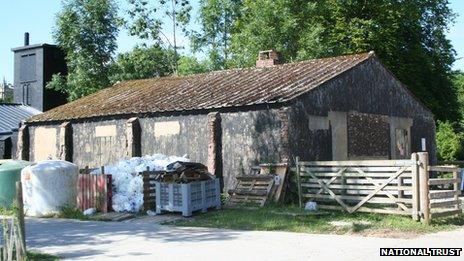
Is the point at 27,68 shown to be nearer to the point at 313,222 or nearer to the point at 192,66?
the point at 192,66

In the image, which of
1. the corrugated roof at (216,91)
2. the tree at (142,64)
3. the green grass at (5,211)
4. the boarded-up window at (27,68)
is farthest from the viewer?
the tree at (142,64)

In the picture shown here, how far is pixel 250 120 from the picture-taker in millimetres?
19688

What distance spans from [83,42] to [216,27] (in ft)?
47.0

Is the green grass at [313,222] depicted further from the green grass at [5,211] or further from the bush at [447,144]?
the bush at [447,144]

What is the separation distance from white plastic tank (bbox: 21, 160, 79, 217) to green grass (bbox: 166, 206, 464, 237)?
4.22m

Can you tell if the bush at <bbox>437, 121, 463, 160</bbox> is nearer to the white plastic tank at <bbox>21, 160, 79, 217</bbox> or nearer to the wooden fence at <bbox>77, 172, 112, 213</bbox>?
the wooden fence at <bbox>77, 172, 112, 213</bbox>

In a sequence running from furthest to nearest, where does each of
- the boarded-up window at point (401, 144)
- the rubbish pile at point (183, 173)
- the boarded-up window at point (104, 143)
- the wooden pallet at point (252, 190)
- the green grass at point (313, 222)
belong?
1. the boarded-up window at point (401, 144)
2. the boarded-up window at point (104, 143)
3. the wooden pallet at point (252, 190)
4. the rubbish pile at point (183, 173)
5. the green grass at point (313, 222)

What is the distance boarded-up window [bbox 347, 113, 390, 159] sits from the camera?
71.7 feet

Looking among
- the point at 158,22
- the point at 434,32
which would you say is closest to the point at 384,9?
the point at 434,32

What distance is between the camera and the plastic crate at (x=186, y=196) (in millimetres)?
15516

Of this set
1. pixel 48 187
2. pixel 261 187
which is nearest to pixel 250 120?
pixel 261 187

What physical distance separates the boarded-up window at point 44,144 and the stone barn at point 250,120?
47 mm

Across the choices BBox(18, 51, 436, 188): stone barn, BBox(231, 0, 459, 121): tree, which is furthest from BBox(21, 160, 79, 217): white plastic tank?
BBox(231, 0, 459, 121): tree

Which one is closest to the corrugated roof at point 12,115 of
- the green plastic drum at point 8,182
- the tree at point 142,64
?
the tree at point 142,64
